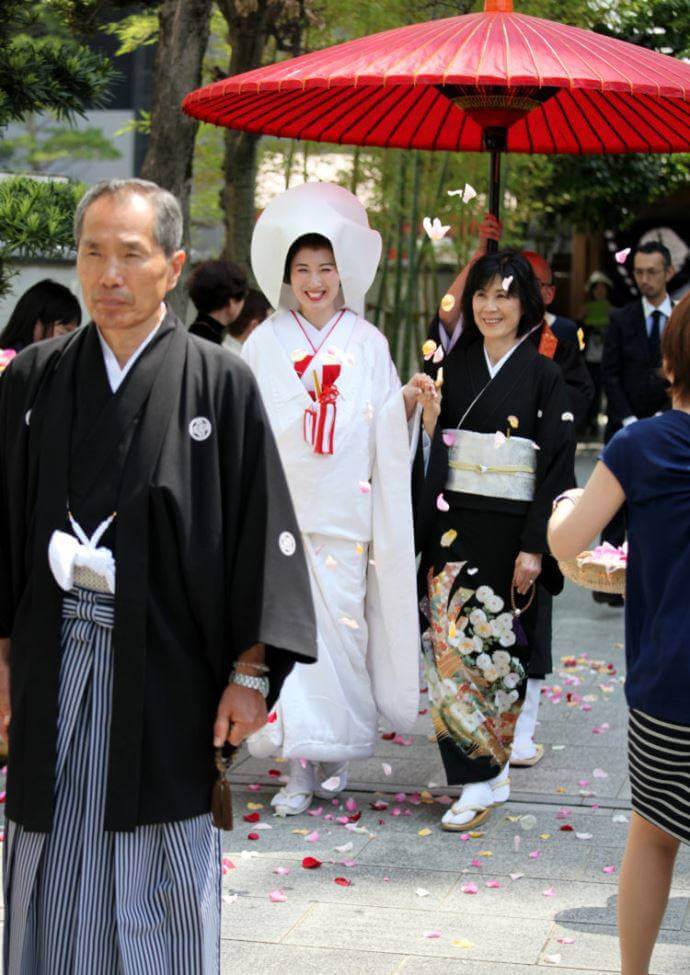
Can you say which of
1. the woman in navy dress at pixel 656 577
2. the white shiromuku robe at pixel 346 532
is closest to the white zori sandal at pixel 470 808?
the white shiromuku robe at pixel 346 532

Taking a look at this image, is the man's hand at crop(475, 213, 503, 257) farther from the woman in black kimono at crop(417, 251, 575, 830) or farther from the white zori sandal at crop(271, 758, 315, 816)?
the white zori sandal at crop(271, 758, 315, 816)

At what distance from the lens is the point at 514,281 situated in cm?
497

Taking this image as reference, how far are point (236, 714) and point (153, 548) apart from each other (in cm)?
35

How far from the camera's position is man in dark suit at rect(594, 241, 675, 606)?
7992 millimetres

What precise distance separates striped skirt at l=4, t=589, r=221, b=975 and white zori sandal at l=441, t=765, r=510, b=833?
2.03 metres

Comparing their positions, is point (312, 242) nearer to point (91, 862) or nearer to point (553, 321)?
point (553, 321)

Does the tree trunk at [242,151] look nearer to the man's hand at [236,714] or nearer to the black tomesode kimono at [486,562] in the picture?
the black tomesode kimono at [486,562]

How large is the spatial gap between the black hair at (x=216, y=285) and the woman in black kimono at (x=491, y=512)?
5.85ft

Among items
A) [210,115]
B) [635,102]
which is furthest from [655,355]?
[210,115]

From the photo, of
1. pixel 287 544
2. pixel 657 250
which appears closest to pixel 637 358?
pixel 657 250

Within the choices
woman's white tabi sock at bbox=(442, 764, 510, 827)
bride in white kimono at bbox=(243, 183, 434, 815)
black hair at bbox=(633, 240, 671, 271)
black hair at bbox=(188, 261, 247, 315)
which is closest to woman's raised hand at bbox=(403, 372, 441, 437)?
bride in white kimono at bbox=(243, 183, 434, 815)

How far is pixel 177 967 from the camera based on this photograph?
114 inches

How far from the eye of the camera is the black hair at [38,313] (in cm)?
528

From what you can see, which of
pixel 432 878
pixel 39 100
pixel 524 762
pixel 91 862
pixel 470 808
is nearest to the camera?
pixel 91 862
